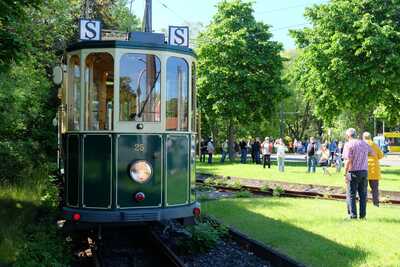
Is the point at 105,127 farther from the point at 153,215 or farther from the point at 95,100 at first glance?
the point at 153,215

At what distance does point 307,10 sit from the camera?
26.3 m

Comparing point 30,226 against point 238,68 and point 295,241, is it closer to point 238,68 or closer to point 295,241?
point 295,241

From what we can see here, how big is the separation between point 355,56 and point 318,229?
1563 centimetres

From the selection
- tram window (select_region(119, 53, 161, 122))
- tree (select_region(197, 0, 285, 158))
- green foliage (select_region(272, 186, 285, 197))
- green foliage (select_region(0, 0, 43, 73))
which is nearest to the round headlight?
tram window (select_region(119, 53, 161, 122))

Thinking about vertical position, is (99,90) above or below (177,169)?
above

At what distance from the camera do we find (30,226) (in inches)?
382

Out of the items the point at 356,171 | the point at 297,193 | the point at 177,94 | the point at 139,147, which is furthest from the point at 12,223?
the point at 297,193

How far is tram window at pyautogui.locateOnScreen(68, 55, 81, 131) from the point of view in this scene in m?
8.08

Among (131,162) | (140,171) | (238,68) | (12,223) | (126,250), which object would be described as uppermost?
(238,68)

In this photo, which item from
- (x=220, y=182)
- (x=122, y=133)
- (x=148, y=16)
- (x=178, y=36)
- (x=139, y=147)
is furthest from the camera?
(x=220, y=182)

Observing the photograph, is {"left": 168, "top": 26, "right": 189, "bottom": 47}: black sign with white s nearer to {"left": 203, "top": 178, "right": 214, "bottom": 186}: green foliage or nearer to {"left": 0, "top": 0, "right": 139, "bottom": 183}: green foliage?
{"left": 0, "top": 0, "right": 139, "bottom": 183}: green foliage

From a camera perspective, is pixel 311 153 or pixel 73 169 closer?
pixel 73 169

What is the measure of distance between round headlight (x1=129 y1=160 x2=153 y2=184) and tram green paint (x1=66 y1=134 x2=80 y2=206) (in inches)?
32.4

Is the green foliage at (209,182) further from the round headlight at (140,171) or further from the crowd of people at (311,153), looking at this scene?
the round headlight at (140,171)
